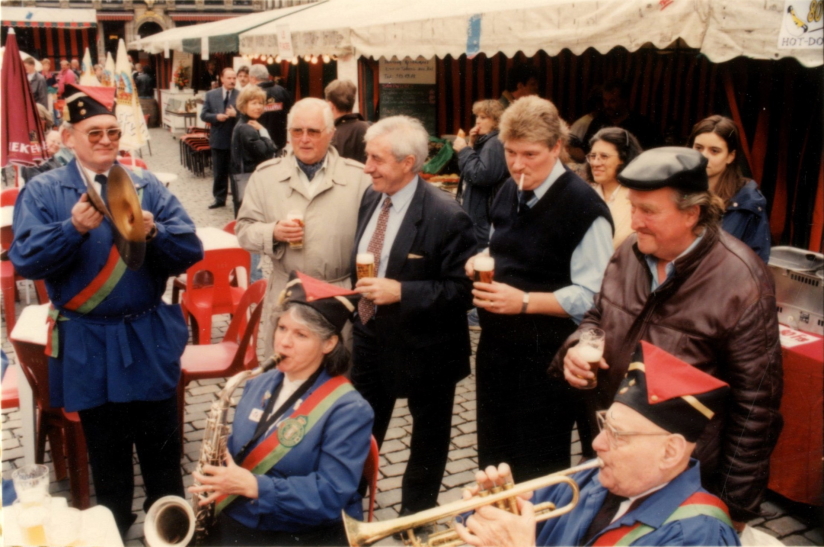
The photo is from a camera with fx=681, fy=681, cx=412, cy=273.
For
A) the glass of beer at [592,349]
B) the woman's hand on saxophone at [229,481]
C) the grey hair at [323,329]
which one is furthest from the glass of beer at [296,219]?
the glass of beer at [592,349]

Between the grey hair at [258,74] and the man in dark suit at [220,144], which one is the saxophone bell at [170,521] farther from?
the grey hair at [258,74]

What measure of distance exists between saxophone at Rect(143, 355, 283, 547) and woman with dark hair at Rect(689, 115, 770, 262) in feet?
9.19

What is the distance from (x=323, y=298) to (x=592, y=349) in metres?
1.12

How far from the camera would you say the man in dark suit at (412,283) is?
332cm

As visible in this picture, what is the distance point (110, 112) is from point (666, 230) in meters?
2.50

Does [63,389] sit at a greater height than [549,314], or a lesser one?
lesser

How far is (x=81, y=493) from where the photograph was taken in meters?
3.72

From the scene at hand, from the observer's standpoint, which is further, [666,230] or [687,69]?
[687,69]

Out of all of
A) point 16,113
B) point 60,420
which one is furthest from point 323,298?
point 16,113

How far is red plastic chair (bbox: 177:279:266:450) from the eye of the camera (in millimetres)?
4375

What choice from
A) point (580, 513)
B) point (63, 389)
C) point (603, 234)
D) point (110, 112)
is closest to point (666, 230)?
point (603, 234)

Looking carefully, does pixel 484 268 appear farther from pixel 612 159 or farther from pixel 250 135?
pixel 250 135

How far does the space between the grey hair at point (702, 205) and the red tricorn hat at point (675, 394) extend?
26.4 inches

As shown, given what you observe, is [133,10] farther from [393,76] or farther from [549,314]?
[549,314]
